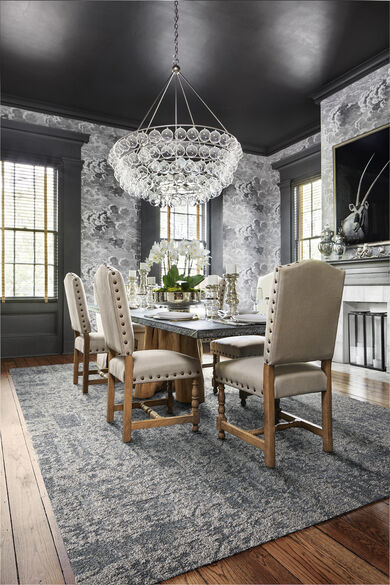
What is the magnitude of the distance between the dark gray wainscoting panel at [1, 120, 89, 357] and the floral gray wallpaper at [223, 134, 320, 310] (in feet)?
7.90

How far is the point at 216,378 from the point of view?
7.75 feet

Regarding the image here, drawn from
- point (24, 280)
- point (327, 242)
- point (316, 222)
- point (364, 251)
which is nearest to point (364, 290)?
point (364, 251)

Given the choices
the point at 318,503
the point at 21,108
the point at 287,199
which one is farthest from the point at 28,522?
the point at 287,199

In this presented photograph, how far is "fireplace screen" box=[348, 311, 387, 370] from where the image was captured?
4301 millimetres

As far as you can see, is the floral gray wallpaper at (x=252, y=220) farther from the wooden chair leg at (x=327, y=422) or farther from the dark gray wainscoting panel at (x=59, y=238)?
the wooden chair leg at (x=327, y=422)

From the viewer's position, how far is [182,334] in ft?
7.95

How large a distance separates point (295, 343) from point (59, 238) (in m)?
4.21

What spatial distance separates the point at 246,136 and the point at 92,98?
2.41 metres

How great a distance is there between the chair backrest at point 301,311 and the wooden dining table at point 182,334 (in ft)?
0.95

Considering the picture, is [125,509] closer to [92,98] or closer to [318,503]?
[318,503]

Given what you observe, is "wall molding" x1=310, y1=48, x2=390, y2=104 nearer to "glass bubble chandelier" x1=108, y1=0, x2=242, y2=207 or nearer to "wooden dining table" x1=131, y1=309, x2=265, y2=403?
"glass bubble chandelier" x1=108, y1=0, x2=242, y2=207

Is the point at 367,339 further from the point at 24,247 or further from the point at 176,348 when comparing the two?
the point at 24,247

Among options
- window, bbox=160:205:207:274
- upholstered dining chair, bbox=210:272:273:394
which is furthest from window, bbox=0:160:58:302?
upholstered dining chair, bbox=210:272:273:394

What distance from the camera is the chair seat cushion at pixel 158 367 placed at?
2303 millimetres
